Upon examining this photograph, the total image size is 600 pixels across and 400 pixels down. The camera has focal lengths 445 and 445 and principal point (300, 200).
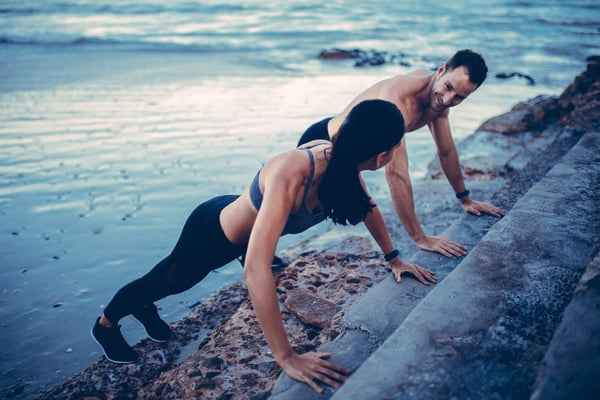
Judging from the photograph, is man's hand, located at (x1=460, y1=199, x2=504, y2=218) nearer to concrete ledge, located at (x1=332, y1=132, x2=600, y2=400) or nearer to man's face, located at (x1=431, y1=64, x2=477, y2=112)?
concrete ledge, located at (x1=332, y1=132, x2=600, y2=400)

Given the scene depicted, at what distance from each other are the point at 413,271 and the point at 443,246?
400mm

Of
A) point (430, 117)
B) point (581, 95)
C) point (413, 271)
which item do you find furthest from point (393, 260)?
point (581, 95)

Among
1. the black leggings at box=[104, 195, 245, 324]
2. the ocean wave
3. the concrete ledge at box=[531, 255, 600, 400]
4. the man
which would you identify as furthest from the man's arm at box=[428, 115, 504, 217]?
the ocean wave

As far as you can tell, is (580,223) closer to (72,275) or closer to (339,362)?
(339,362)

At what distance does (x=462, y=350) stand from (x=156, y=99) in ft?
25.7

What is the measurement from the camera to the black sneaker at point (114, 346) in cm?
270

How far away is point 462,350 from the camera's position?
5.28 ft

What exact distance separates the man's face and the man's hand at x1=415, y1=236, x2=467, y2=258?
101 cm

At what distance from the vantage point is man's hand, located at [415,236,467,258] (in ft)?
9.05

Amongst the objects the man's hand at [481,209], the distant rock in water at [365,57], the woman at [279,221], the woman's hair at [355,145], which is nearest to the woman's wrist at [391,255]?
the woman at [279,221]

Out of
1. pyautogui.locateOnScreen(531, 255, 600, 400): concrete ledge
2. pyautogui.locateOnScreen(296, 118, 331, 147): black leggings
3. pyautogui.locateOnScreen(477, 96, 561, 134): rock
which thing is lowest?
pyautogui.locateOnScreen(477, 96, 561, 134): rock

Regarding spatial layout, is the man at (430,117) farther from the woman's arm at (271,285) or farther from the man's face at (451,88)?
the woman's arm at (271,285)

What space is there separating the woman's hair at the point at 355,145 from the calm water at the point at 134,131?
194 centimetres

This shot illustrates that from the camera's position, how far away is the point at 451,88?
123 inches
